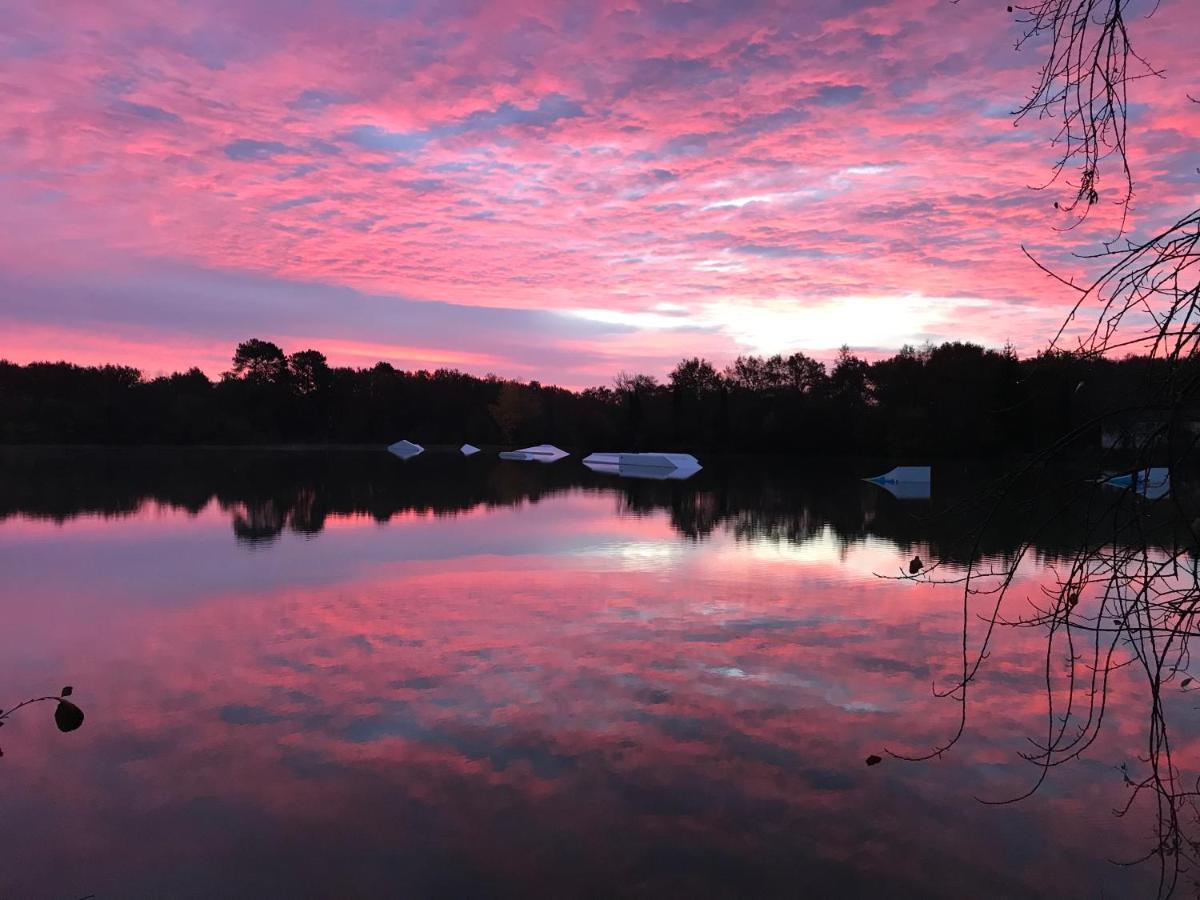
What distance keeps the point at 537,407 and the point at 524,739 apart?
95165mm

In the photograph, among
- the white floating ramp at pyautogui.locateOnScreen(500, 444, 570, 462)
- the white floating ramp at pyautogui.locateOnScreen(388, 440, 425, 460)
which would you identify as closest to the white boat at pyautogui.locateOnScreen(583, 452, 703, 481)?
the white floating ramp at pyautogui.locateOnScreen(500, 444, 570, 462)

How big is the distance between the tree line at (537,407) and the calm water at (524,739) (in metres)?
48.3

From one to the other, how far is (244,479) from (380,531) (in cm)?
2220

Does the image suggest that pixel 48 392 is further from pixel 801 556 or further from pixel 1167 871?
pixel 1167 871

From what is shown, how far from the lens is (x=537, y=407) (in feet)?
331

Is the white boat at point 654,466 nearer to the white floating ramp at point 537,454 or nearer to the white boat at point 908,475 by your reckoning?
the white boat at point 908,475

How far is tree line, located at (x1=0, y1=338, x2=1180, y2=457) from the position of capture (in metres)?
69.1

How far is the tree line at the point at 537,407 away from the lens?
69.1 m

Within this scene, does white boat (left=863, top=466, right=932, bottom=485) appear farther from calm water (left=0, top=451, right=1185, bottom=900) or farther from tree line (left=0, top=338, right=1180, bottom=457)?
calm water (left=0, top=451, right=1185, bottom=900)

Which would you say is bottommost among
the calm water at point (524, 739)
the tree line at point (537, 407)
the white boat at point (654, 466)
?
the calm water at point (524, 739)

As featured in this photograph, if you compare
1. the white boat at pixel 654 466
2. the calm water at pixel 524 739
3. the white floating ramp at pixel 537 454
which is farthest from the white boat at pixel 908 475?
the white floating ramp at pixel 537 454

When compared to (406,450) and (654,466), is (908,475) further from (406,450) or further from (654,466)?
(406,450)

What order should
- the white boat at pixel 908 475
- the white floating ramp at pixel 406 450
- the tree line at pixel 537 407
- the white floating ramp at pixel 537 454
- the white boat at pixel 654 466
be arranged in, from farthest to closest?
the white floating ramp at pixel 406 450 → the white floating ramp at pixel 537 454 → the tree line at pixel 537 407 → the white boat at pixel 654 466 → the white boat at pixel 908 475

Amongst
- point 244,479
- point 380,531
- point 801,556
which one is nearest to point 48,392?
point 244,479
